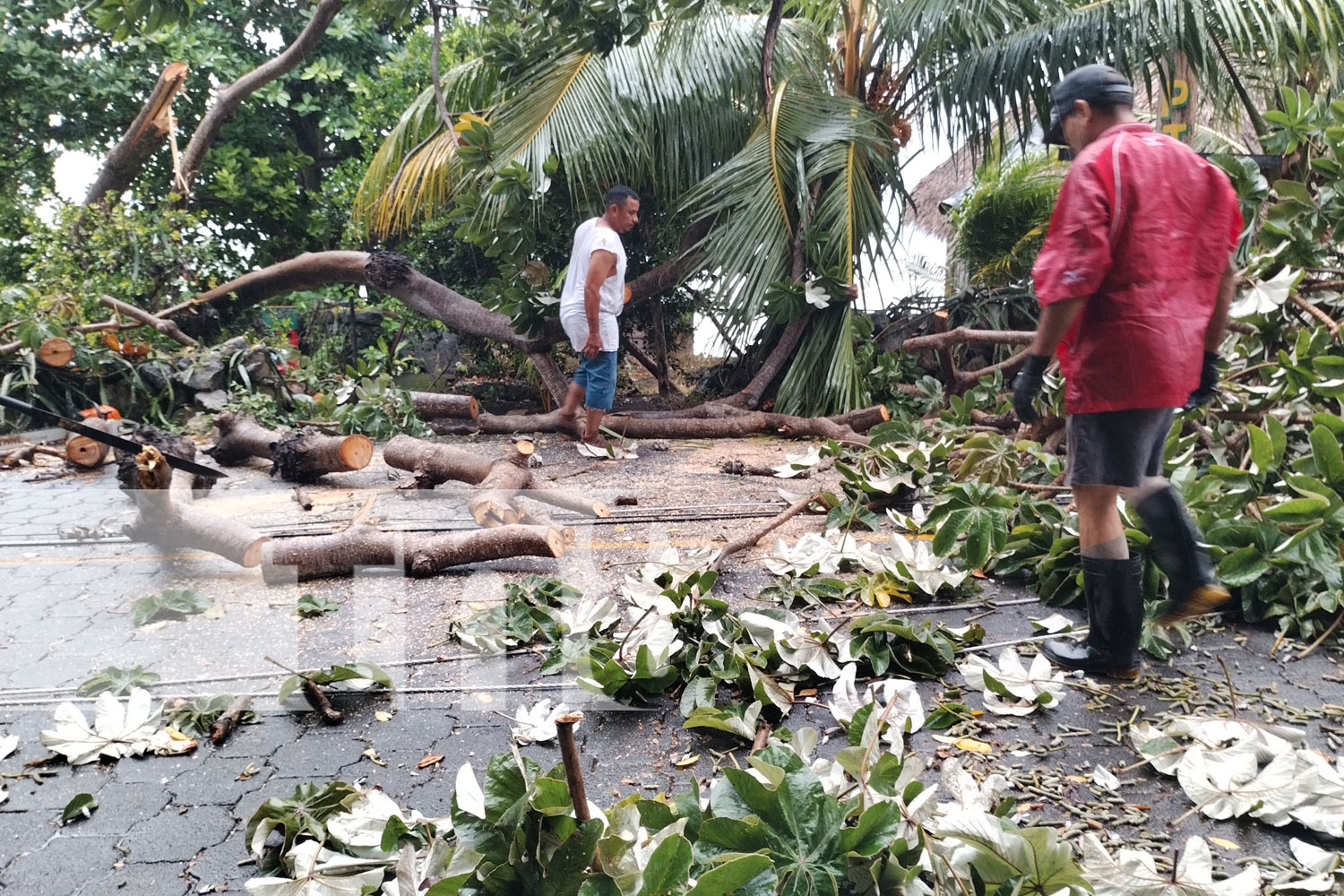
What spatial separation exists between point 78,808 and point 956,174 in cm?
1240

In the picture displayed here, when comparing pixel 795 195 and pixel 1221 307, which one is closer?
pixel 1221 307

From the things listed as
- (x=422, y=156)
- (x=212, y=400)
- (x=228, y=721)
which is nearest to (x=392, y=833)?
(x=228, y=721)

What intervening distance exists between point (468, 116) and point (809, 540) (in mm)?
4760

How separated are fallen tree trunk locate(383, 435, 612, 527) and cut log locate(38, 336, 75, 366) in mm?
3823

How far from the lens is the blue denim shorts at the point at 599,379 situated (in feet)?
20.7

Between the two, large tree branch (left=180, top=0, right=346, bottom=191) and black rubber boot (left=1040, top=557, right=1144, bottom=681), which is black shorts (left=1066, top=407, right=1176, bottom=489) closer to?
black rubber boot (left=1040, top=557, right=1144, bottom=681)

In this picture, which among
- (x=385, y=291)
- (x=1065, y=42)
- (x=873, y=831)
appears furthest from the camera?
(x=385, y=291)

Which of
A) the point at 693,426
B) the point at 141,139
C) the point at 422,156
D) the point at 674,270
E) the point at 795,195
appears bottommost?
the point at 693,426

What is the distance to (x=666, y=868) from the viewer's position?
49.9 inches

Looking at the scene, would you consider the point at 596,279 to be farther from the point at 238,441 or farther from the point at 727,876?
the point at 727,876

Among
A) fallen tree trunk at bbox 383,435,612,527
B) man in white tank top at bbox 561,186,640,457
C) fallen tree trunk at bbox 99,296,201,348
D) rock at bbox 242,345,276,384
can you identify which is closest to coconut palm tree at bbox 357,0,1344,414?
man in white tank top at bbox 561,186,640,457

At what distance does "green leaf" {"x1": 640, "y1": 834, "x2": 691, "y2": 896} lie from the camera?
1.26 m

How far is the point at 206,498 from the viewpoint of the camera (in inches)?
206

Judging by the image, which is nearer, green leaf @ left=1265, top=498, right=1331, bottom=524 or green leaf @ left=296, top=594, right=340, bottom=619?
green leaf @ left=1265, top=498, right=1331, bottom=524
